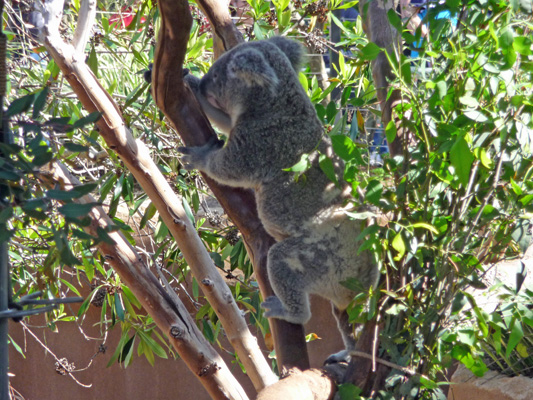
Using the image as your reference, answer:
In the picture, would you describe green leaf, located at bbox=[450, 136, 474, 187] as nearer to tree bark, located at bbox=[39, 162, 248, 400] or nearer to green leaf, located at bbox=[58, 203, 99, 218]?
green leaf, located at bbox=[58, 203, 99, 218]

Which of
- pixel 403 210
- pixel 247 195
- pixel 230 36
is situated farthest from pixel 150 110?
pixel 403 210

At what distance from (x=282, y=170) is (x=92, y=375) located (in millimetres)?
2971

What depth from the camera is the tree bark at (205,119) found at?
1.67 m

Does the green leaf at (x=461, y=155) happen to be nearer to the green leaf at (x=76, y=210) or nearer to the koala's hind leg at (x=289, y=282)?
the green leaf at (x=76, y=210)

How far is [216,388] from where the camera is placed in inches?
81.6

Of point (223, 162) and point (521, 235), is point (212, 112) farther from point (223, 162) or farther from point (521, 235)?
point (521, 235)

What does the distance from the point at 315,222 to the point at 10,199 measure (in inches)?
56.8

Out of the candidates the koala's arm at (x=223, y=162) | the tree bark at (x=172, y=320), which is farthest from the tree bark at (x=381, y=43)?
the tree bark at (x=172, y=320)

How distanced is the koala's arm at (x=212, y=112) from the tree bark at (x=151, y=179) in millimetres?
404

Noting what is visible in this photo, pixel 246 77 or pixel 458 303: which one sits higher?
pixel 246 77

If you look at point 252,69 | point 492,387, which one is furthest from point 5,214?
point 492,387

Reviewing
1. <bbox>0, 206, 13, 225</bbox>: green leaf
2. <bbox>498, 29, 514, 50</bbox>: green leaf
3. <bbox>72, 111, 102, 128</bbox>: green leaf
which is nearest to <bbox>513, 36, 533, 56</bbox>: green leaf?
<bbox>498, 29, 514, 50</bbox>: green leaf

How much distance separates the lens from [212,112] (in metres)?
2.36

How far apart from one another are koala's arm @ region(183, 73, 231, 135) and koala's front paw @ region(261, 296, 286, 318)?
2.51 feet
